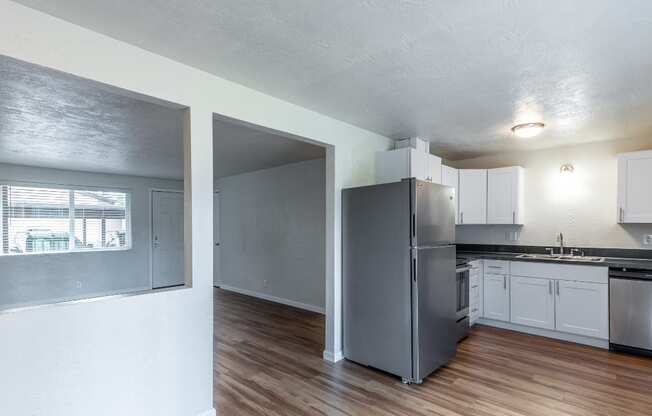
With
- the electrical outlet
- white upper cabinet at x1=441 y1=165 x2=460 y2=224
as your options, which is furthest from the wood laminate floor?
white upper cabinet at x1=441 y1=165 x2=460 y2=224

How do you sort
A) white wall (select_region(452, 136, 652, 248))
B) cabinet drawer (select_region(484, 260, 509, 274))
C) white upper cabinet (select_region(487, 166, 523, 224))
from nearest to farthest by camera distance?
white wall (select_region(452, 136, 652, 248)), cabinet drawer (select_region(484, 260, 509, 274)), white upper cabinet (select_region(487, 166, 523, 224))

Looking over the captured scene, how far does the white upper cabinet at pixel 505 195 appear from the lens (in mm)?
4539

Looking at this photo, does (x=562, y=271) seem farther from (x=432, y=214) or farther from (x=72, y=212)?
(x=72, y=212)

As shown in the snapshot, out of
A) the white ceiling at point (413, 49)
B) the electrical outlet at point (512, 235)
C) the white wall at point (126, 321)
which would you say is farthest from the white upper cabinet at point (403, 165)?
the electrical outlet at point (512, 235)

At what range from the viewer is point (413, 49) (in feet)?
6.48

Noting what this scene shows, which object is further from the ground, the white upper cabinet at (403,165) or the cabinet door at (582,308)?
the white upper cabinet at (403,165)

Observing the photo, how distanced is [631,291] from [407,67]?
131 inches

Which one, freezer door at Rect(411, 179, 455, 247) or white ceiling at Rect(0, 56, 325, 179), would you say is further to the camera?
freezer door at Rect(411, 179, 455, 247)

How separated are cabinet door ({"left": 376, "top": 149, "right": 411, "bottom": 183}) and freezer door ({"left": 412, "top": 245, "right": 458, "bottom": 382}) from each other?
0.91 metres

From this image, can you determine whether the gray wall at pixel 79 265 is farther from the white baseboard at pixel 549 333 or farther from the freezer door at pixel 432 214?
the white baseboard at pixel 549 333

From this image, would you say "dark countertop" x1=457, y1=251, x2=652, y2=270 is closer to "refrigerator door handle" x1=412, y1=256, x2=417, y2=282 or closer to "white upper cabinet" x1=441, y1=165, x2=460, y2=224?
"white upper cabinet" x1=441, y1=165, x2=460, y2=224

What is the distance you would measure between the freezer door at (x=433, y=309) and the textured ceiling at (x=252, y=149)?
1.96 metres

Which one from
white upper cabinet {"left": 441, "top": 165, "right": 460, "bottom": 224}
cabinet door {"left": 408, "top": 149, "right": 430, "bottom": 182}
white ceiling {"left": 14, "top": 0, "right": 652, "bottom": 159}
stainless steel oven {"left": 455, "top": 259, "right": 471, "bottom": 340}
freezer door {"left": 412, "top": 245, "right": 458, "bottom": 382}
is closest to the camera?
white ceiling {"left": 14, "top": 0, "right": 652, "bottom": 159}

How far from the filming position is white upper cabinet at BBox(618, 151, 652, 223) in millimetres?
3678
